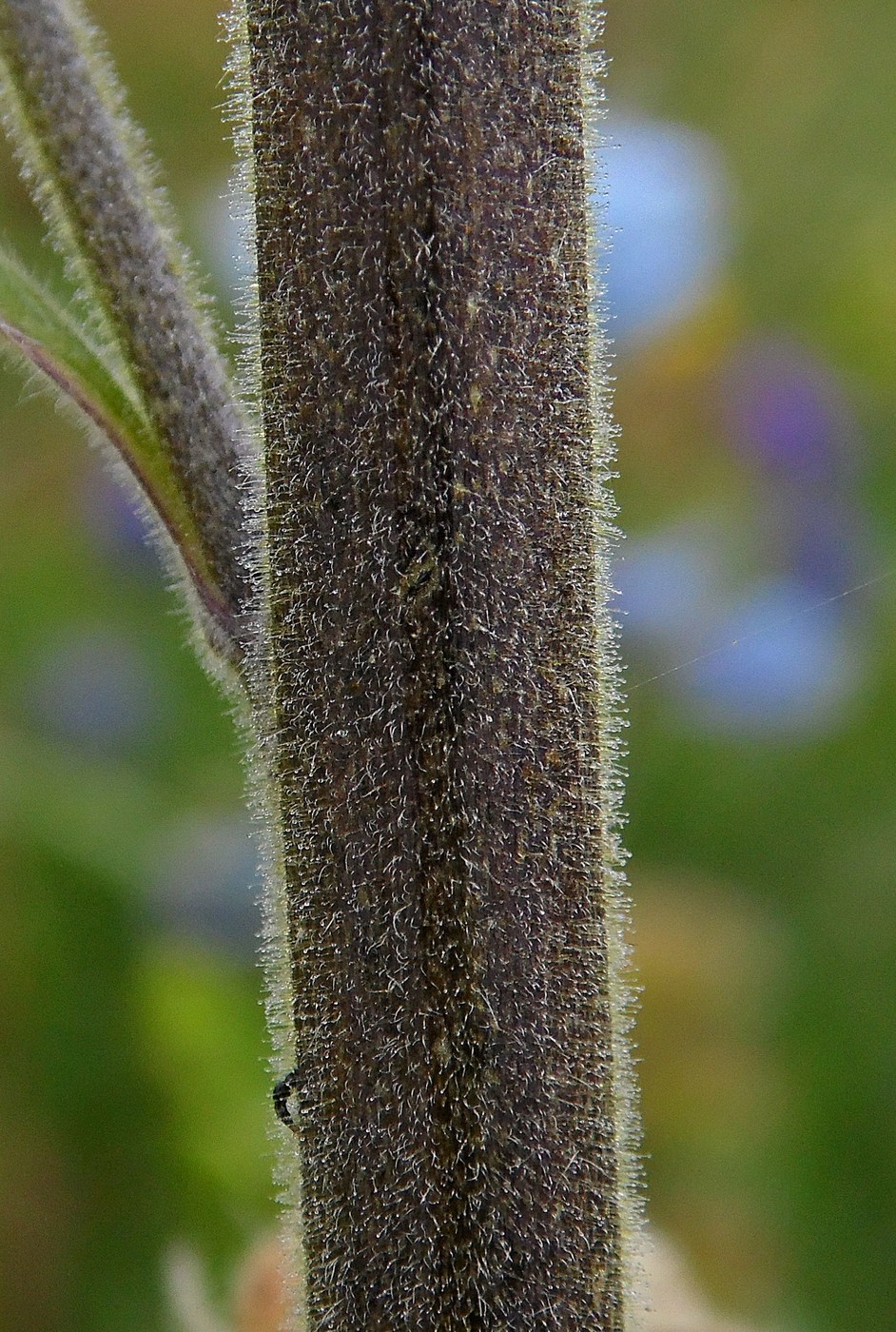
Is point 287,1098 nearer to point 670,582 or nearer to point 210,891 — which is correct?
point 210,891

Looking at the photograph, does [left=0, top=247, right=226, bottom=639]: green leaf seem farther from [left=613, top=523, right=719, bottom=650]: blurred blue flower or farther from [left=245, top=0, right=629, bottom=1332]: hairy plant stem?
[left=613, top=523, right=719, bottom=650]: blurred blue flower

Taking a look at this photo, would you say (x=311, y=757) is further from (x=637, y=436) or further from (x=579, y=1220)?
(x=637, y=436)

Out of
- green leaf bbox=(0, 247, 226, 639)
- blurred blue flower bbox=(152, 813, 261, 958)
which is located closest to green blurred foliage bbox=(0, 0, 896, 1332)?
blurred blue flower bbox=(152, 813, 261, 958)

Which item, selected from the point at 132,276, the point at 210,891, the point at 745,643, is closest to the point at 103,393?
the point at 132,276

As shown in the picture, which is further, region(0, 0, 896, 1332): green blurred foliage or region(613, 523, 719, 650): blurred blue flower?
region(613, 523, 719, 650): blurred blue flower

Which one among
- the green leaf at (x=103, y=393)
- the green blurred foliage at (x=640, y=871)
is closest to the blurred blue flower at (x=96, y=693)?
the green blurred foliage at (x=640, y=871)

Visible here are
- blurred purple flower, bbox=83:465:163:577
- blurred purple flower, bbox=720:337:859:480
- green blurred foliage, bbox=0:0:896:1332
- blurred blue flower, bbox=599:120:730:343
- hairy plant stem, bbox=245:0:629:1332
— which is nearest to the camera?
hairy plant stem, bbox=245:0:629:1332

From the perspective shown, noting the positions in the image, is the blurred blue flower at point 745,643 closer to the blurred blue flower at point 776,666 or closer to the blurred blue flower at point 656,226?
the blurred blue flower at point 776,666

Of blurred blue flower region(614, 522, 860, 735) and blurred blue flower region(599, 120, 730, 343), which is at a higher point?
blurred blue flower region(599, 120, 730, 343)
